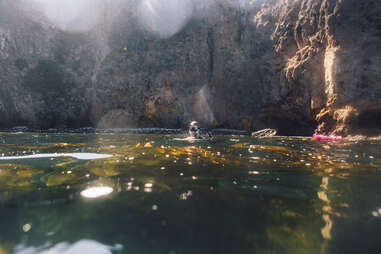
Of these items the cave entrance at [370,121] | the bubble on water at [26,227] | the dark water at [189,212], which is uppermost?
the cave entrance at [370,121]

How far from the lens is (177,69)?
3706cm

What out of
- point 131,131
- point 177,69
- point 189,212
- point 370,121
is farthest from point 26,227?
point 177,69

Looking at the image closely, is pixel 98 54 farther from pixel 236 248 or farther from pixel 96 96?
pixel 236 248

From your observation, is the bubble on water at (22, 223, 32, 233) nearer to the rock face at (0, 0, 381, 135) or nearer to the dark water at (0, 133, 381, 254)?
the dark water at (0, 133, 381, 254)

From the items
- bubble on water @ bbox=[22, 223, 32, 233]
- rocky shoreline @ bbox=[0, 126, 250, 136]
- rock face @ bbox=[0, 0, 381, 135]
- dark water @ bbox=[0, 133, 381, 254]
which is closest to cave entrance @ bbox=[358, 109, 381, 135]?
rock face @ bbox=[0, 0, 381, 135]

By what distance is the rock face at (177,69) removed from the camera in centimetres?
2612

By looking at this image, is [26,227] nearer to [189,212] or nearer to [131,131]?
[189,212]

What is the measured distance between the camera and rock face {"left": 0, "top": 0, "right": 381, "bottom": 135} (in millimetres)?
26125

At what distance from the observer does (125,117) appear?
3759 centimetres

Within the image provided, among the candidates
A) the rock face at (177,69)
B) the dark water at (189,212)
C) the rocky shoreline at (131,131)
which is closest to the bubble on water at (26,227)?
the dark water at (189,212)

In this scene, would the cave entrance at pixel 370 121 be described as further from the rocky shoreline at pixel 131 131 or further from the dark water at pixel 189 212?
the dark water at pixel 189 212

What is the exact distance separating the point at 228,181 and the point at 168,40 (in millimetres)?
38452

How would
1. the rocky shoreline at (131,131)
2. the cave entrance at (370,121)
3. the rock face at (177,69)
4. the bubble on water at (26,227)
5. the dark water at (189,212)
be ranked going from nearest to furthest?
the dark water at (189,212), the bubble on water at (26,227), the cave entrance at (370,121), the rock face at (177,69), the rocky shoreline at (131,131)

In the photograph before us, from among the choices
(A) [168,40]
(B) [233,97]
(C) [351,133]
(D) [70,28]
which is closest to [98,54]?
(D) [70,28]
